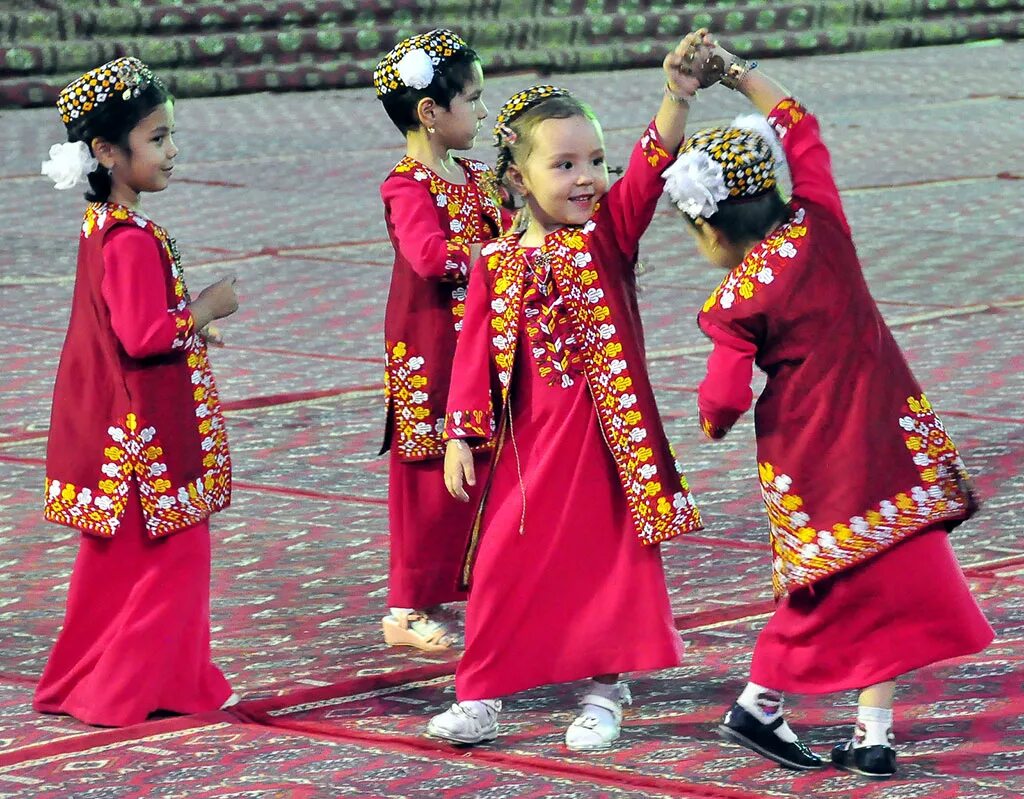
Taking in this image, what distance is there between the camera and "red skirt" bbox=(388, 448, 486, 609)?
4.61 m

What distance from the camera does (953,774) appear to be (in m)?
3.57

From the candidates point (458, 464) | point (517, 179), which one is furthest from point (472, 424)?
point (517, 179)

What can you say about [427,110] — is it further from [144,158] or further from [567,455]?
[567,455]

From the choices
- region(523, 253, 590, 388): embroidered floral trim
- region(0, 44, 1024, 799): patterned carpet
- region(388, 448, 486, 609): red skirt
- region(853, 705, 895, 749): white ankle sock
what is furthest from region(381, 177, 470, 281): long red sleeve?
region(853, 705, 895, 749): white ankle sock

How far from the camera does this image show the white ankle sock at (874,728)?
3.57 m

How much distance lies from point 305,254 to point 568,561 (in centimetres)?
642

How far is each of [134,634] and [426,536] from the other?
815mm

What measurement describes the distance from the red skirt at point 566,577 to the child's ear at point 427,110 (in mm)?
882

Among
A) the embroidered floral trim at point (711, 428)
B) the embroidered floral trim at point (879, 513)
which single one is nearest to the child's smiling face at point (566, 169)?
the embroidered floral trim at point (711, 428)

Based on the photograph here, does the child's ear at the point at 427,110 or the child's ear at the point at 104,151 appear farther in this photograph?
the child's ear at the point at 427,110

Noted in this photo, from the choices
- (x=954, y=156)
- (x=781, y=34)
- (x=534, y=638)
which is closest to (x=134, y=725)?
(x=534, y=638)

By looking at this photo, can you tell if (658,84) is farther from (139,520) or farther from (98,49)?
(139,520)

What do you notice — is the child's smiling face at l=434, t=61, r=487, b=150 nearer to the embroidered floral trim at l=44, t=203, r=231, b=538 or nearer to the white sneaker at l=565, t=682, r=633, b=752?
the embroidered floral trim at l=44, t=203, r=231, b=538

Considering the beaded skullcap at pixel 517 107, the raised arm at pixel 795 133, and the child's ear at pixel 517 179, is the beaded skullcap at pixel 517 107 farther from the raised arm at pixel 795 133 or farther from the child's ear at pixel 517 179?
the raised arm at pixel 795 133
